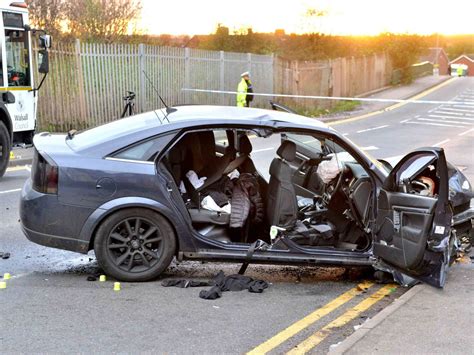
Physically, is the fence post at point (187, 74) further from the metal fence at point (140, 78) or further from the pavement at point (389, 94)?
the pavement at point (389, 94)

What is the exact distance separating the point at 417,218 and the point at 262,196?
1.77 meters

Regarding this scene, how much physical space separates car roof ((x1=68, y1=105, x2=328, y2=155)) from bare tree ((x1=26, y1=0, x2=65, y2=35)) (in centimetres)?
1655

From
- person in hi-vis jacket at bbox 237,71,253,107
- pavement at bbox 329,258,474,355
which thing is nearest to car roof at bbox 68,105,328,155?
pavement at bbox 329,258,474,355

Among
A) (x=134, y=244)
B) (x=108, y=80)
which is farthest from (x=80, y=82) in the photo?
(x=134, y=244)

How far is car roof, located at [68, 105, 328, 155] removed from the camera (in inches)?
224

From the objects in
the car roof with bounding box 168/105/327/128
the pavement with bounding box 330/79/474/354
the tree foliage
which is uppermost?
the tree foliage

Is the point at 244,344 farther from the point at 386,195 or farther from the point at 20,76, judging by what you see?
the point at 20,76

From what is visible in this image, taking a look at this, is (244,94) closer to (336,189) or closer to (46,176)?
(336,189)

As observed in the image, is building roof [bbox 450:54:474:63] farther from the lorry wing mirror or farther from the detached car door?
the detached car door

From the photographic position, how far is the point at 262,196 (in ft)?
20.5

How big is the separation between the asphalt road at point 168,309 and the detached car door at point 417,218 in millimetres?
478

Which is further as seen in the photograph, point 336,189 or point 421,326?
point 336,189

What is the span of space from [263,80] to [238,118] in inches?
878

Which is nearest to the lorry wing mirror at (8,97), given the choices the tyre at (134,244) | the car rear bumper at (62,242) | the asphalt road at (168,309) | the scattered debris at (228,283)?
the asphalt road at (168,309)
